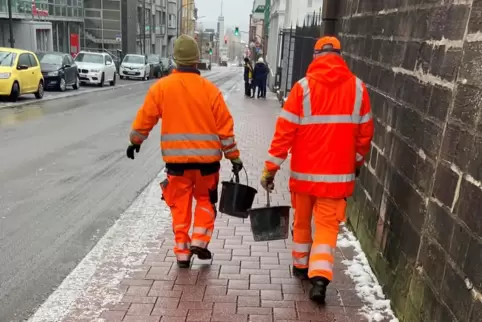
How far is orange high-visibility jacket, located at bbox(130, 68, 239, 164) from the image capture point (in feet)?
13.8

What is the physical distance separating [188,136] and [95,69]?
22.6 m

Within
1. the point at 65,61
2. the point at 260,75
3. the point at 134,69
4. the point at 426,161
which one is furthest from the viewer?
the point at 134,69

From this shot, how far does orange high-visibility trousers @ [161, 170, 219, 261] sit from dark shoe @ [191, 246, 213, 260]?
1.3 inches

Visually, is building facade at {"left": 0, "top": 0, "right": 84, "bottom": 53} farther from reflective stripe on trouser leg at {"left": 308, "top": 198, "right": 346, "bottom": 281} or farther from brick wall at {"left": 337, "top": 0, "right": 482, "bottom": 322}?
reflective stripe on trouser leg at {"left": 308, "top": 198, "right": 346, "bottom": 281}

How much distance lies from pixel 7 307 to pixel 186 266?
4.73 feet

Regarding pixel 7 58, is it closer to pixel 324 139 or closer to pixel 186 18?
pixel 324 139

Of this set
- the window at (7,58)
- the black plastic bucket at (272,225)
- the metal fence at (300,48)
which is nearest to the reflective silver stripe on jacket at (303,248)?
the black plastic bucket at (272,225)

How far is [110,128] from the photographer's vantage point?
Answer: 479 inches

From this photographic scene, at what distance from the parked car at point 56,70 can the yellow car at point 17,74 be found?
2931mm

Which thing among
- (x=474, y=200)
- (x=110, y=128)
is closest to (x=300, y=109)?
(x=474, y=200)

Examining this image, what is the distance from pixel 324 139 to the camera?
12.4 ft

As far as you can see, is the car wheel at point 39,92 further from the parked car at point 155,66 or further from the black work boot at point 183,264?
the parked car at point 155,66

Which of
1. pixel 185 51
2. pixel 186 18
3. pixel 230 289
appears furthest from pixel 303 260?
pixel 186 18

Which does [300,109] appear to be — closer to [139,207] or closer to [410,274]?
[410,274]
